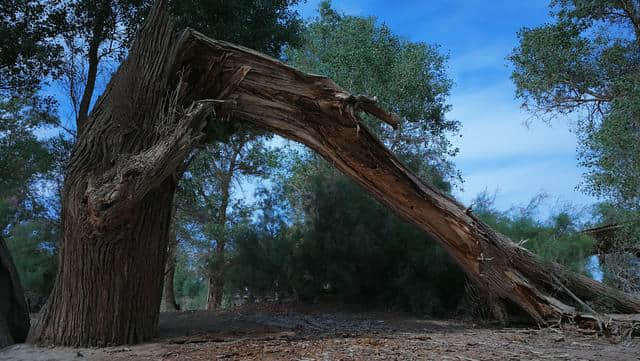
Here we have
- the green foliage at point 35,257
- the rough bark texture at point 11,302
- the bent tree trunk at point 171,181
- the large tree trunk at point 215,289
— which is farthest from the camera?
the large tree trunk at point 215,289

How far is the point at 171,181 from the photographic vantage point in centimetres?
645

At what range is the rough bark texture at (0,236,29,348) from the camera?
246 inches

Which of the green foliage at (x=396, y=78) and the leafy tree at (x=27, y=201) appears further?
the green foliage at (x=396, y=78)

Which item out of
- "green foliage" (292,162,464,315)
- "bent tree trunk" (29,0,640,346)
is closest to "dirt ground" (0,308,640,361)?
"bent tree trunk" (29,0,640,346)

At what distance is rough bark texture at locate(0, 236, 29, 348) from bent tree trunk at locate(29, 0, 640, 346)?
57 centimetres

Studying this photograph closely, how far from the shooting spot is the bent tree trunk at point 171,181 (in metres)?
5.69

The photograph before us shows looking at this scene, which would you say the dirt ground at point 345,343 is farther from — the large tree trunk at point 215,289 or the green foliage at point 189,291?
the green foliage at point 189,291

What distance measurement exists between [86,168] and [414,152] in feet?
38.3

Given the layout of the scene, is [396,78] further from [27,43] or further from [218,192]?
[27,43]

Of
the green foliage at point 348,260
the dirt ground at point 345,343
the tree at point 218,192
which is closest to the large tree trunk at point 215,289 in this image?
the tree at point 218,192

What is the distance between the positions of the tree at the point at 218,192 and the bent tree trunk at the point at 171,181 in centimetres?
533

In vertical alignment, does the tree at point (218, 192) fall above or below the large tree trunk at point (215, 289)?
above

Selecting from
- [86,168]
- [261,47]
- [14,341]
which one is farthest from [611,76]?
[14,341]

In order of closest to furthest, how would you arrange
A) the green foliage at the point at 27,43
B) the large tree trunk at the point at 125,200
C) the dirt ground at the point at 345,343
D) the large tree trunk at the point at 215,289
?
the dirt ground at the point at 345,343, the large tree trunk at the point at 125,200, the green foliage at the point at 27,43, the large tree trunk at the point at 215,289
